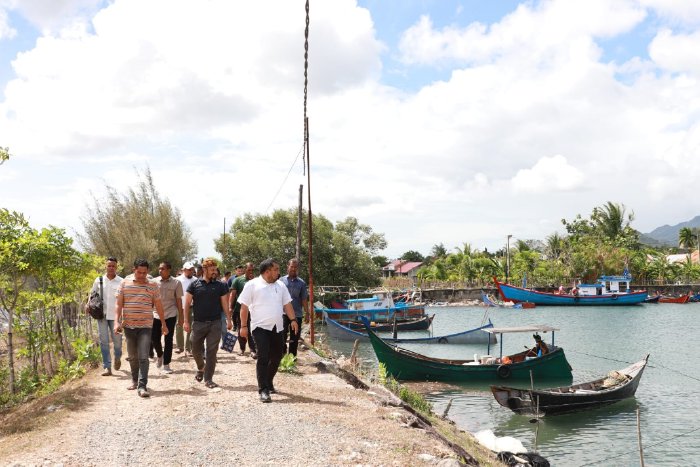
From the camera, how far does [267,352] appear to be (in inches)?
307

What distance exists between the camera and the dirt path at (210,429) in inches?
232

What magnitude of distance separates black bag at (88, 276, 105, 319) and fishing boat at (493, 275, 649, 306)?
5083cm

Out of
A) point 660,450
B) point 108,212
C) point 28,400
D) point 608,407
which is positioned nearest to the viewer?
point 28,400

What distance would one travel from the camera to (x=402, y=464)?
5.91 m

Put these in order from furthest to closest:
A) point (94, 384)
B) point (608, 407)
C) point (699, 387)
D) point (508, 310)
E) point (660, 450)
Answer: point (508, 310)
point (699, 387)
point (608, 407)
point (660, 450)
point (94, 384)

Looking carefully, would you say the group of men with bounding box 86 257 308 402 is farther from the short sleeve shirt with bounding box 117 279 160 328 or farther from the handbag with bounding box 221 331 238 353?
the handbag with bounding box 221 331 238 353

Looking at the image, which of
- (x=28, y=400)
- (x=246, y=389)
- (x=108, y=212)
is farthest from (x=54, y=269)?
(x=108, y=212)

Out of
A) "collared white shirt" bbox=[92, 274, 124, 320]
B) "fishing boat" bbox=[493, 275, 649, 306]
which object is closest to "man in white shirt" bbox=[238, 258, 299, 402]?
"collared white shirt" bbox=[92, 274, 124, 320]

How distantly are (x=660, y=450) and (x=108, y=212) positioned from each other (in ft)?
77.2

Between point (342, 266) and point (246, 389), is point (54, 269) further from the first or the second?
point (342, 266)

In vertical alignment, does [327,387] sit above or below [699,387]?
above

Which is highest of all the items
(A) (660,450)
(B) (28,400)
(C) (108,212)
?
(C) (108,212)

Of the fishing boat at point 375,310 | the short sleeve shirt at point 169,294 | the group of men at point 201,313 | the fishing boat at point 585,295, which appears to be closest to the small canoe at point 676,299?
the fishing boat at point 585,295

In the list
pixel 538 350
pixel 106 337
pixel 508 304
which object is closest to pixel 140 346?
pixel 106 337
